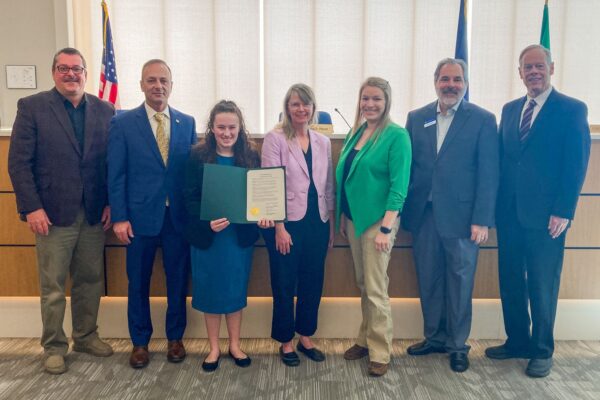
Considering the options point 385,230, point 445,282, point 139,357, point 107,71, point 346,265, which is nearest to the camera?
point 385,230

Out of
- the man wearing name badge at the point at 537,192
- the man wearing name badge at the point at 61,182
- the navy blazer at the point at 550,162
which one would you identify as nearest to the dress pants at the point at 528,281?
the man wearing name badge at the point at 537,192

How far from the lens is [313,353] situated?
2.47 meters

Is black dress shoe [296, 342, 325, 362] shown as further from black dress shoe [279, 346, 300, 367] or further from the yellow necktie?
the yellow necktie

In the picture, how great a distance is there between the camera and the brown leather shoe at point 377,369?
2287mm

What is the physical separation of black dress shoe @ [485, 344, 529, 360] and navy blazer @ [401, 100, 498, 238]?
2.52 feet

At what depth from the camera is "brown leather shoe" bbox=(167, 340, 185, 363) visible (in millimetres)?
2436

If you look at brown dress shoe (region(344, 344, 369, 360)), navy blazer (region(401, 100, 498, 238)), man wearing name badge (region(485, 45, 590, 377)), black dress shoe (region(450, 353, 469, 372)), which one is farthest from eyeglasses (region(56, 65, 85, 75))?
black dress shoe (region(450, 353, 469, 372))

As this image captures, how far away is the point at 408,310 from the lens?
2785mm

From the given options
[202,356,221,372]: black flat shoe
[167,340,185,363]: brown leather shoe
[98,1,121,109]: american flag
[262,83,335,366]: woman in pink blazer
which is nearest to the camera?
[262,83,335,366]: woman in pink blazer

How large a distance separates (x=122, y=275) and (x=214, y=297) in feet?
2.69

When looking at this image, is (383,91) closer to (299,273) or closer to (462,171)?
(462,171)

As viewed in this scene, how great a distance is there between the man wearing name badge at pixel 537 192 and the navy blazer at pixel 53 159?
87.7 inches

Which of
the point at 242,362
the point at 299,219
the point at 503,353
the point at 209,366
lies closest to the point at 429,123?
the point at 299,219

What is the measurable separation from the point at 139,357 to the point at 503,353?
6.75 feet
